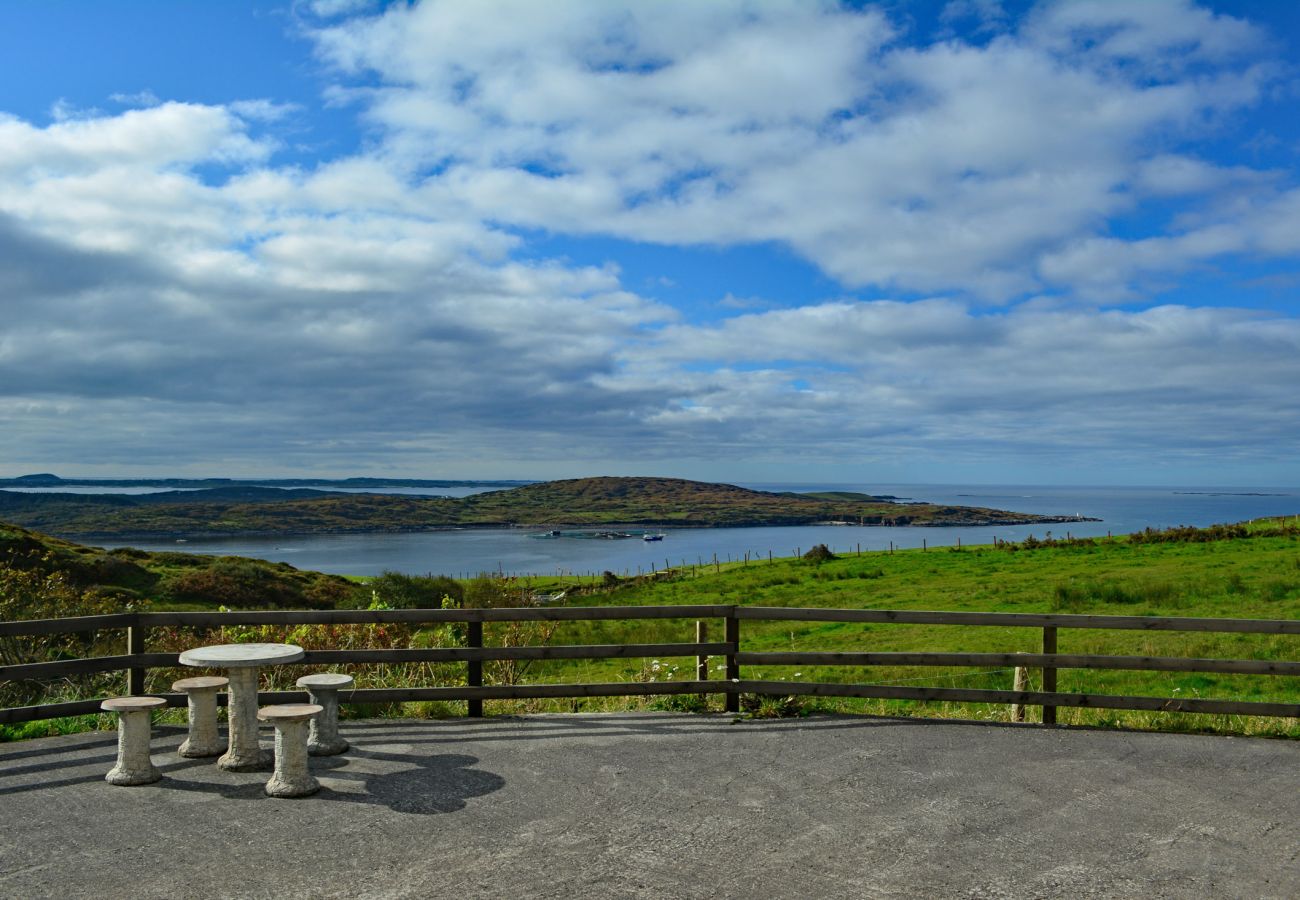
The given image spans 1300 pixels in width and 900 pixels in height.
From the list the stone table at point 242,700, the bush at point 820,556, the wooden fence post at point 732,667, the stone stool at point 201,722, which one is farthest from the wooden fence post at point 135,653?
the bush at point 820,556

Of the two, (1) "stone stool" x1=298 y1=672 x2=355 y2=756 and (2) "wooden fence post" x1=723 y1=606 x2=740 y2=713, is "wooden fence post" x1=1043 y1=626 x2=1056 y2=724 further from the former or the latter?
(1) "stone stool" x1=298 y1=672 x2=355 y2=756

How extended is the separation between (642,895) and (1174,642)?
1738cm

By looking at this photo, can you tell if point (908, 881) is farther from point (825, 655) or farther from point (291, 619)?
point (291, 619)

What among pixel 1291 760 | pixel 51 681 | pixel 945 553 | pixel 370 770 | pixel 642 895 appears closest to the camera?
pixel 642 895

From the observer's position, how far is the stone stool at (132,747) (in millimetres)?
7715

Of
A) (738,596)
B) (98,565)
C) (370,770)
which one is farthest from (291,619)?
(98,565)

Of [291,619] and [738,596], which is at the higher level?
[291,619]

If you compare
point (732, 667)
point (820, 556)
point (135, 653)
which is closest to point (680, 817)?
point (732, 667)

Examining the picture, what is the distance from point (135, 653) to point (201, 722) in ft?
5.66

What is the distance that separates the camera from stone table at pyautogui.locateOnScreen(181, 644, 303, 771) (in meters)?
8.12

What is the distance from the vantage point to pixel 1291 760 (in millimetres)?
8711

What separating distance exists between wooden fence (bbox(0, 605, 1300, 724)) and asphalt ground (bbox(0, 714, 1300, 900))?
0.45m

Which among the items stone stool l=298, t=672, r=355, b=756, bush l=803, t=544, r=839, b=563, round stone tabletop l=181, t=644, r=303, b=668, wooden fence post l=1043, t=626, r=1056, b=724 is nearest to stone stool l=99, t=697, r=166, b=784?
round stone tabletop l=181, t=644, r=303, b=668

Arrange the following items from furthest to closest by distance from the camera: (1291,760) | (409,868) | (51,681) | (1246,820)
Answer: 1. (51,681)
2. (1291,760)
3. (1246,820)
4. (409,868)
